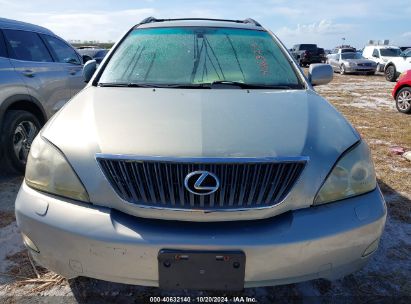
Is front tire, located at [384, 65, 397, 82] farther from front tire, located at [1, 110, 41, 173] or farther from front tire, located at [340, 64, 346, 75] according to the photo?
front tire, located at [1, 110, 41, 173]

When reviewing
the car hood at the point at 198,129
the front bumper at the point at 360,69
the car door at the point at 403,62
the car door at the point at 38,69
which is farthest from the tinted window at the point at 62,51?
the front bumper at the point at 360,69

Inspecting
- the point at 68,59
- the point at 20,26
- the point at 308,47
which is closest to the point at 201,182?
the point at 20,26

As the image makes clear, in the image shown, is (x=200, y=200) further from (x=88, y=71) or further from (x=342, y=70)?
(x=342, y=70)

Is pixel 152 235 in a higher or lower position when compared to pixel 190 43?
lower

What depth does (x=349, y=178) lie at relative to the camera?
179cm

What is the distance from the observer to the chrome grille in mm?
1613

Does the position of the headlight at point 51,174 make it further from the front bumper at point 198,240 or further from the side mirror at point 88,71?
the side mirror at point 88,71

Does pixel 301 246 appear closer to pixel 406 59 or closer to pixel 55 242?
pixel 55 242

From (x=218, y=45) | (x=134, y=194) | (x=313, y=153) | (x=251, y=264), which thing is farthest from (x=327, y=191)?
(x=218, y=45)

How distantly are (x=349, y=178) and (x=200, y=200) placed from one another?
2.48 ft

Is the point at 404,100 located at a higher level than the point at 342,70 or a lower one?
higher

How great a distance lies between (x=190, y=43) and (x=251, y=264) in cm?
199

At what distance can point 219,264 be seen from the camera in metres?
1.57

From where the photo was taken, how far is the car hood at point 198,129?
1683 mm
